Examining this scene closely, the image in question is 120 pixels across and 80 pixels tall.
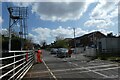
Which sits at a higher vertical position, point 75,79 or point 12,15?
point 12,15

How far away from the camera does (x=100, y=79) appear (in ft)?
40.2

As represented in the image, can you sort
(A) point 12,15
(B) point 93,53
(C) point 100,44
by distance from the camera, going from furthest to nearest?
(C) point 100,44
(B) point 93,53
(A) point 12,15

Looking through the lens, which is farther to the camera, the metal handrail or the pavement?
the pavement

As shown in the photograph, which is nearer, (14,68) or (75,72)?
(14,68)

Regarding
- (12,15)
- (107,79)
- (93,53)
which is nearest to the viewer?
(107,79)

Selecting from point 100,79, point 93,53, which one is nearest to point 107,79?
point 100,79

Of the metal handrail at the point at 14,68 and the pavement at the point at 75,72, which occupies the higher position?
the metal handrail at the point at 14,68

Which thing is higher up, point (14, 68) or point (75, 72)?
point (14, 68)

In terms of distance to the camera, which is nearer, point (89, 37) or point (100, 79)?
point (100, 79)

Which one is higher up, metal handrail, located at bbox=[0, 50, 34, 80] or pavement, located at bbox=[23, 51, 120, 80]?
metal handrail, located at bbox=[0, 50, 34, 80]

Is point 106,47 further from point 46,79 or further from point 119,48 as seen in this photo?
point 46,79

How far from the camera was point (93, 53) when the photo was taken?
1754 inches

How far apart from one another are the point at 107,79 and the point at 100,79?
0.35 m

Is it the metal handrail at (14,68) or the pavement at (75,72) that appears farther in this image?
the pavement at (75,72)
